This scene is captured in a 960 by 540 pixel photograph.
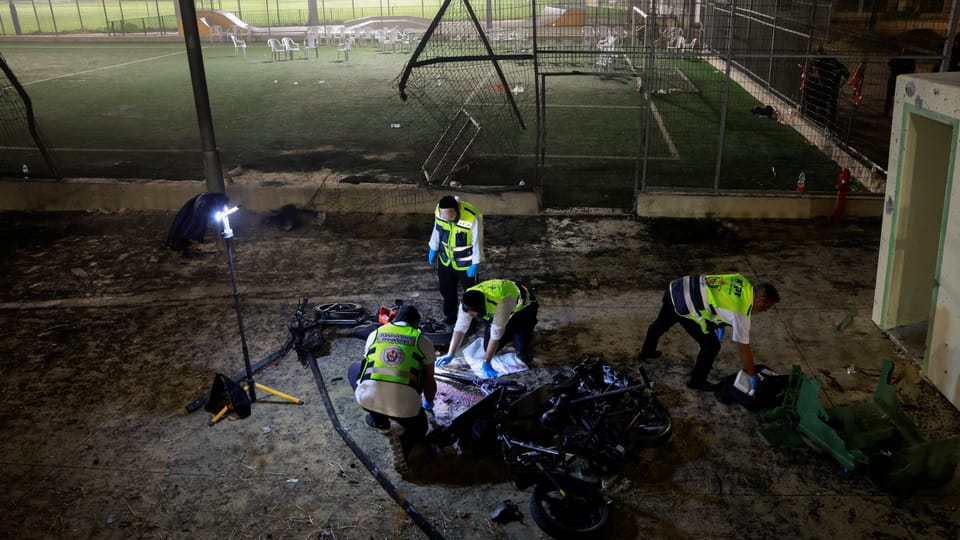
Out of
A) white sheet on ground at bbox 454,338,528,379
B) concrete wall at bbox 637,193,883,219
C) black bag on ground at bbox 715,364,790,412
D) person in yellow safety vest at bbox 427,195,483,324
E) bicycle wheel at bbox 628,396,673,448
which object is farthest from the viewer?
concrete wall at bbox 637,193,883,219

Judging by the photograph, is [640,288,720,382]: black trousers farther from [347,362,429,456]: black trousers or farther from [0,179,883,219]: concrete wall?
[0,179,883,219]: concrete wall

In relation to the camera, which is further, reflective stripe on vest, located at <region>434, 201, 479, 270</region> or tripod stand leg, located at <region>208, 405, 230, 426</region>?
reflective stripe on vest, located at <region>434, 201, 479, 270</region>

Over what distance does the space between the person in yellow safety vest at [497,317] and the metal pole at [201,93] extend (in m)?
→ 4.97

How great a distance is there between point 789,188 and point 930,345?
5.75m

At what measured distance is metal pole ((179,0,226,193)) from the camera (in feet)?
31.9

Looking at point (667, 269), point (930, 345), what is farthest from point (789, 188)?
point (930, 345)

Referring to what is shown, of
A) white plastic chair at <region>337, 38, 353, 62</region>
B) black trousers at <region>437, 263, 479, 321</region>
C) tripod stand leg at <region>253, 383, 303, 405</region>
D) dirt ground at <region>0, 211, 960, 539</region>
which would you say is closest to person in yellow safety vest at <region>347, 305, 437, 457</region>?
dirt ground at <region>0, 211, 960, 539</region>

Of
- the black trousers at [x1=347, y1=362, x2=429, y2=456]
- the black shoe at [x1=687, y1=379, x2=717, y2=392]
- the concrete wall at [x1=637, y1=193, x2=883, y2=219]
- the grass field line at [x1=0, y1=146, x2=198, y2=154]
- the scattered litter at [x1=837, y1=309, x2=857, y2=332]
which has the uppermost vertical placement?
the grass field line at [x1=0, y1=146, x2=198, y2=154]

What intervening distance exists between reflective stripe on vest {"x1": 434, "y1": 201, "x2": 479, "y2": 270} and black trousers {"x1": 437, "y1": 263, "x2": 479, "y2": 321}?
0.09 meters

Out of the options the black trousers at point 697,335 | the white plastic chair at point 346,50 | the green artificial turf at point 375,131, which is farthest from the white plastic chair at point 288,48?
the black trousers at point 697,335

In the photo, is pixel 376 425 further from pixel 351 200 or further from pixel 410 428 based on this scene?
pixel 351 200

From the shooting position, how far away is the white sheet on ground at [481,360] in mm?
7660

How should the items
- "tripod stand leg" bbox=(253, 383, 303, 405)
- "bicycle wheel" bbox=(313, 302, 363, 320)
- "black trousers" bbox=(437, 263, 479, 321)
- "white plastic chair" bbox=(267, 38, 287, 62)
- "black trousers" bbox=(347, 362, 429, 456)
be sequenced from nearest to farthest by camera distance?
"black trousers" bbox=(347, 362, 429, 456), "tripod stand leg" bbox=(253, 383, 303, 405), "black trousers" bbox=(437, 263, 479, 321), "bicycle wheel" bbox=(313, 302, 363, 320), "white plastic chair" bbox=(267, 38, 287, 62)

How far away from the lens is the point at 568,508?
18.1ft
